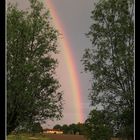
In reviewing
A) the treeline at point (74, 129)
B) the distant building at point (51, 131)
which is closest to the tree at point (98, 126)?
the treeline at point (74, 129)

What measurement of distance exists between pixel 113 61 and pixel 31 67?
453 millimetres

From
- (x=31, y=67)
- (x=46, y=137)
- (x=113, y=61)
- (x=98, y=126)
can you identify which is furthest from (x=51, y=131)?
(x=113, y=61)

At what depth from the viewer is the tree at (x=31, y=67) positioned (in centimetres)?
156

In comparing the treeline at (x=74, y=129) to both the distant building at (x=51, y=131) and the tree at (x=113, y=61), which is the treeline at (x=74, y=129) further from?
the tree at (x=113, y=61)

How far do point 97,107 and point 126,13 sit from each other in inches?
21.0

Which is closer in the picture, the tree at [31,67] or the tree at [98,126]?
the tree at [98,126]

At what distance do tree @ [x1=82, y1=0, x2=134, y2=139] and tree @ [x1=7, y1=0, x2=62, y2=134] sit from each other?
0.21 m

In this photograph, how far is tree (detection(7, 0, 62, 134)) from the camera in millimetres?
1562

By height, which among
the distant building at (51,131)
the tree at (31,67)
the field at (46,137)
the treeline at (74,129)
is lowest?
the field at (46,137)

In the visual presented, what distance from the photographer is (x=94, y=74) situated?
1573 mm

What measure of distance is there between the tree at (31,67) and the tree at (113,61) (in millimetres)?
205

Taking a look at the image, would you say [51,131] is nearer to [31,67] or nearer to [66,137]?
[66,137]
